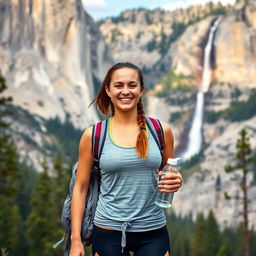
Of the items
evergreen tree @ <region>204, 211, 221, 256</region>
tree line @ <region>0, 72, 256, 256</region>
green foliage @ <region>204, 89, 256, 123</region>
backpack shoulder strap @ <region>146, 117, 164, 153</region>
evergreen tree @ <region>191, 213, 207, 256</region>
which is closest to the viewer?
backpack shoulder strap @ <region>146, 117, 164, 153</region>

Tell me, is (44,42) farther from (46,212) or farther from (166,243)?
(166,243)

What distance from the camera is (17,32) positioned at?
515ft

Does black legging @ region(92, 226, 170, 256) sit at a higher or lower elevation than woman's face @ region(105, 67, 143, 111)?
lower

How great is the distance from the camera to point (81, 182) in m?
6.04

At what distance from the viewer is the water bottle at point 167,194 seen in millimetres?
5684

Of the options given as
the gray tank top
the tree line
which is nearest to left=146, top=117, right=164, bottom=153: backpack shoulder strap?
the gray tank top

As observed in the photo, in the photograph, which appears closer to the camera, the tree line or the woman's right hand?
the woman's right hand

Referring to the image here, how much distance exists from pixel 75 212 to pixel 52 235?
50.3 m

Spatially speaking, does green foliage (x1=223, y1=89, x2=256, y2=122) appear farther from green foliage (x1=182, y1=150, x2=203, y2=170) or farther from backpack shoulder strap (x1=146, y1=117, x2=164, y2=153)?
backpack shoulder strap (x1=146, y1=117, x2=164, y2=153)

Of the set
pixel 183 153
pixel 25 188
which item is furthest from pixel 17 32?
pixel 25 188

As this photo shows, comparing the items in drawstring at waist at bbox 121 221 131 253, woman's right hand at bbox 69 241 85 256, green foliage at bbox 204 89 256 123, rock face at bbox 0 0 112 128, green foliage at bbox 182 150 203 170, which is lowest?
woman's right hand at bbox 69 241 85 256

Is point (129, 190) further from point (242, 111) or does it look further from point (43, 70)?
point (242, 111)

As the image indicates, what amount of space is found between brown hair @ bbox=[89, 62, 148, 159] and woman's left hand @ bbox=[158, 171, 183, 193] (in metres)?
0.27

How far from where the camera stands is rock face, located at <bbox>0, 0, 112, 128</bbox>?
15400cm
